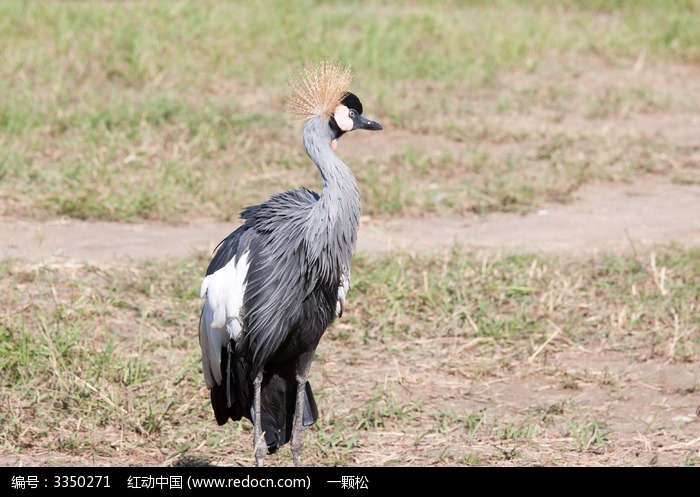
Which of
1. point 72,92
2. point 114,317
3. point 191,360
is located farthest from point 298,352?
point 72,92

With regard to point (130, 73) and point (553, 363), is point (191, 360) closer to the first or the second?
point (553, 363)

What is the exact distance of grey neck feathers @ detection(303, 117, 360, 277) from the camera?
11.3 ft

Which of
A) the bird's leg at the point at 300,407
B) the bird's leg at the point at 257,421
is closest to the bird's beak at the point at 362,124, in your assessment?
the bird's leg at the point at 300,407

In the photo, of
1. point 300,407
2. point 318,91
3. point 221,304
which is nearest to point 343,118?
point 318,91

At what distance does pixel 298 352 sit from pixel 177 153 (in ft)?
10.5

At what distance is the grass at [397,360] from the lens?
3924 mm

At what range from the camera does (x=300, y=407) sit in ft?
12.1

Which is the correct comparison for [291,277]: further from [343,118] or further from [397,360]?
[397,360]

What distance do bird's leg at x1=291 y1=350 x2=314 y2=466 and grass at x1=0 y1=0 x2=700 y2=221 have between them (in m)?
2.40

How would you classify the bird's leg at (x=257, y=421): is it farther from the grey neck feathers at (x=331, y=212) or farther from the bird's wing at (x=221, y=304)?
the grey neck feathers at (x=331, y=212)

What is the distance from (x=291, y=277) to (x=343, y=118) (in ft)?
1.85

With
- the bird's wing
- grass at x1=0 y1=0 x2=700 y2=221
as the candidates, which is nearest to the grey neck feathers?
the bird's wing

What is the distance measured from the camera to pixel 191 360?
442 centimetres

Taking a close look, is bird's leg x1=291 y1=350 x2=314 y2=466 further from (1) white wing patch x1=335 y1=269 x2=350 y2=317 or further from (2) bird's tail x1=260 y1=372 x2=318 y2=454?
(1) white wing patch x1=335 y1=269 x2=350 y2=317
